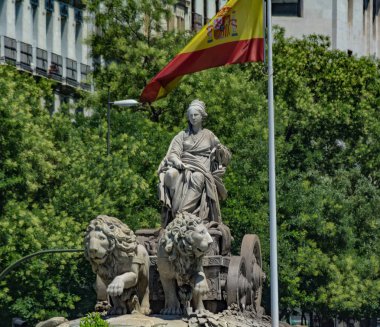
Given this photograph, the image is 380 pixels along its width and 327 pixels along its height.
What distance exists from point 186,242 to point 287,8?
261 feet

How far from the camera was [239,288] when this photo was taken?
54.3m

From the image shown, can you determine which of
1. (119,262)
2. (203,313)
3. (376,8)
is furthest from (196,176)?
(376,8)

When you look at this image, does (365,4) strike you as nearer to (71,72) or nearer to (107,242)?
(71,72)

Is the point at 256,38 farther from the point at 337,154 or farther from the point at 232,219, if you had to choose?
the point at 337,154

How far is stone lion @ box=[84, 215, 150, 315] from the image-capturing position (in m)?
53.0

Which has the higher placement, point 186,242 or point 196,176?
point 196,176

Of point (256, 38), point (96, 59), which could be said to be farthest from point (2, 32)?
point (256, 38)

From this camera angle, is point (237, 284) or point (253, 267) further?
point (253, 267)

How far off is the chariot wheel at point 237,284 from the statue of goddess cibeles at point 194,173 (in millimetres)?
1374

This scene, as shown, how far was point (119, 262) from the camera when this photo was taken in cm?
5338

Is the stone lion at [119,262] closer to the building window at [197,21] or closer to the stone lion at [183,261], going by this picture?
the stone lion at [183,261]

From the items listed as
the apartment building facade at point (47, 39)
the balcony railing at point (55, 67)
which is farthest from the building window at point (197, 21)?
the balcony railing at point (55, 67)

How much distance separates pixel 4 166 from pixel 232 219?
1016 centimetres

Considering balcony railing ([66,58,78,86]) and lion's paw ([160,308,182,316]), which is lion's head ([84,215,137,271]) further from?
balcony railing ([66,58,78,86])
